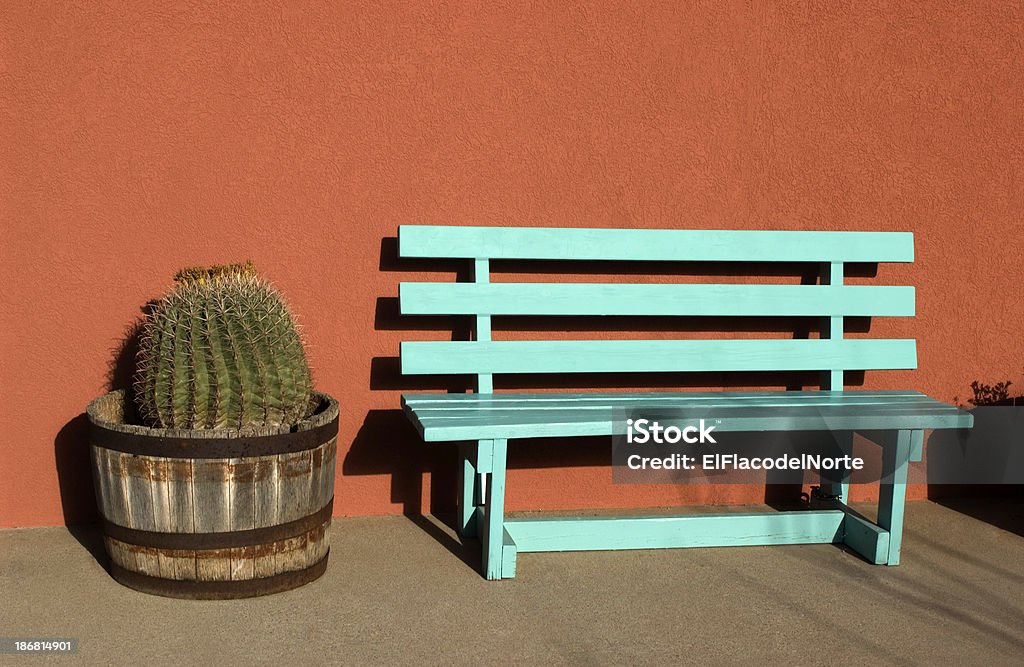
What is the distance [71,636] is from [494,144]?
2.36 metres

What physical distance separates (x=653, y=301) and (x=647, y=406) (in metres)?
0.51

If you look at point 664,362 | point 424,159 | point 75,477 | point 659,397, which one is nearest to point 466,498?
point 659,397

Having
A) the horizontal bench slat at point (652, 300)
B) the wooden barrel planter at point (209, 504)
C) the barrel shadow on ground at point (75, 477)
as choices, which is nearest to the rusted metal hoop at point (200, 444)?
the wooden barrel planter at point (209, 504)

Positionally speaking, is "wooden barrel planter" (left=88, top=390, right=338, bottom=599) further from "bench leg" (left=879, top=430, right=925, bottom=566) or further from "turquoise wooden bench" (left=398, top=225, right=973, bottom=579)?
"bench leg" (left=879, top=430, right=925, bottom=566)

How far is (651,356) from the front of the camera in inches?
169

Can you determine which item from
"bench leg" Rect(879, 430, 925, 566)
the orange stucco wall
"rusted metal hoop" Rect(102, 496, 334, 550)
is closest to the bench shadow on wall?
the orange stucco wall

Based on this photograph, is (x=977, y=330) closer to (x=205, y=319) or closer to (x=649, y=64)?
(x=649, y=64)

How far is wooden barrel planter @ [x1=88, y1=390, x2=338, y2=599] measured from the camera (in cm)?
336

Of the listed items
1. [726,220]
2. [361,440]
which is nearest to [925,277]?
[726,220]

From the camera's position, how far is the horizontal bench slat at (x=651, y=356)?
13.4 ft

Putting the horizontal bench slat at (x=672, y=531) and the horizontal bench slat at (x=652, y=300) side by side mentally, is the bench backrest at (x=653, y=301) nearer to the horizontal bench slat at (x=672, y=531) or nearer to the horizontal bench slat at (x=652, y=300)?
the horizontal bench slat at (x=652, y=300)

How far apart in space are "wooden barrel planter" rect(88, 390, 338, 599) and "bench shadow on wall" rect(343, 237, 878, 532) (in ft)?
2.59

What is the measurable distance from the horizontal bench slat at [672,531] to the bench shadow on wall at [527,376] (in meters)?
0.52

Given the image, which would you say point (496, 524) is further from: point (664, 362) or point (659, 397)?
point (664, 362)
